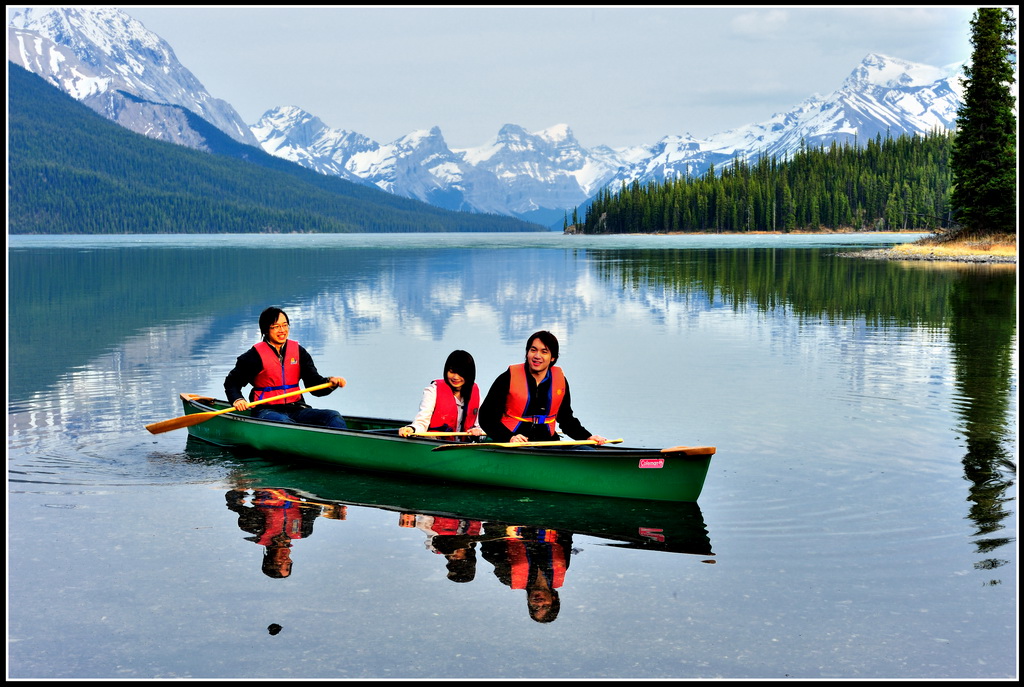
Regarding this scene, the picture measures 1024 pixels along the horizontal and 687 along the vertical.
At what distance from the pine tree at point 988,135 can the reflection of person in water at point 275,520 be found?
5843cm

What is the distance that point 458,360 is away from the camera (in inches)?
538

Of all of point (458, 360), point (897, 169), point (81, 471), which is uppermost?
point (897, 169)

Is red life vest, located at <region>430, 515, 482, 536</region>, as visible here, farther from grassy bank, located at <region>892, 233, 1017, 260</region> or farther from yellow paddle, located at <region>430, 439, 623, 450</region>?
grassy bank, located at <region>892, 233, 1017, 260</region>

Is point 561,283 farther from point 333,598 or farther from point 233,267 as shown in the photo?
point 333,598

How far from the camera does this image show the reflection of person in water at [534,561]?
30.8 ft

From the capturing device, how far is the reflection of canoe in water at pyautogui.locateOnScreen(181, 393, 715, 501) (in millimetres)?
12625

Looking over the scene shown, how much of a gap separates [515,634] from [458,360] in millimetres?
5480

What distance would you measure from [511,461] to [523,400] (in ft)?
2.46

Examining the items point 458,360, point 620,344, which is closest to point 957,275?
point 620,344

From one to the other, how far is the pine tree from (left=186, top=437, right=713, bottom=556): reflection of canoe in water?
5700 centimetres

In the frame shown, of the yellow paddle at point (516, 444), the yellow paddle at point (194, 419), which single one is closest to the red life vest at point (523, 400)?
the yellow paddle at point (516, 444)

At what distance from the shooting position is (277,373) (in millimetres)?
16297

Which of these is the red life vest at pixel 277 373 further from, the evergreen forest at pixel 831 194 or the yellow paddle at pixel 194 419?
the evergreen forest at pixel 831 194

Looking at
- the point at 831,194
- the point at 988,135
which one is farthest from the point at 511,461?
the point at 831,194
